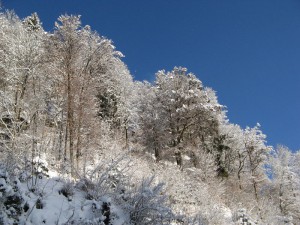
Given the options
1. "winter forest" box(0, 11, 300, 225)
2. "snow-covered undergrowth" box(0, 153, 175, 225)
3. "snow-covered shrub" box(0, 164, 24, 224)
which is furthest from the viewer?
"winter forest" box(0, 11, 300, 225)

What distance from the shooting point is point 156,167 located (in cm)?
2206

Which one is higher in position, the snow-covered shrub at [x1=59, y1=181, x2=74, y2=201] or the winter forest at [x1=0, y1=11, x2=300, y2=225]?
the winter forest at [x1=0, y1=11, x2=300, y2=225]

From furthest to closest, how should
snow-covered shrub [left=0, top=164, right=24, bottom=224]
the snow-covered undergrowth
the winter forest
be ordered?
the winter forest → the snow-covered undergrowth → snow-covered shrub [left=0, top=164, right=24, bottom=224]

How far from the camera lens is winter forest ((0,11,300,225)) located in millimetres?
8055

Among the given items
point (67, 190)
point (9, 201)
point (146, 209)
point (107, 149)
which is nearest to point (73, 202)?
point (67, 190)

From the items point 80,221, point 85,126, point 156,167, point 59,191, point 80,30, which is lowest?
point 80,221

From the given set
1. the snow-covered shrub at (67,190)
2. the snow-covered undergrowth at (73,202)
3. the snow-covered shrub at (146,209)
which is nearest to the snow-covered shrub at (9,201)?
the snow-covered undergrowth at (73,202)

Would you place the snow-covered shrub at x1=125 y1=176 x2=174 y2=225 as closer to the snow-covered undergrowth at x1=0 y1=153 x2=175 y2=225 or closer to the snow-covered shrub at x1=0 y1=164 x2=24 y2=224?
the snow-covered undergrowth at x1=0 y1=153 x2=175 y2=225

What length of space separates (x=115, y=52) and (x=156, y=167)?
350 inches

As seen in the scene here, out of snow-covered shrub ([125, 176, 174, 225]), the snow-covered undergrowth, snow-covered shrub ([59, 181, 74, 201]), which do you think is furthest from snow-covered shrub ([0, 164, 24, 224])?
snow-covered shrub ([125, 176, 174, 225])

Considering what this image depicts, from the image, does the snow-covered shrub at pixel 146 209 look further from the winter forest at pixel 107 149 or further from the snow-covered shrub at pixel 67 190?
the snow-covered shrub at pixel 67 190

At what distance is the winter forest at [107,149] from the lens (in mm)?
8055

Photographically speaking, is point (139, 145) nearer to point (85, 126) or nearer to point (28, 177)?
point (85, 126)

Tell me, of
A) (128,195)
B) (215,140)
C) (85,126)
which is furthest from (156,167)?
(215,140)
